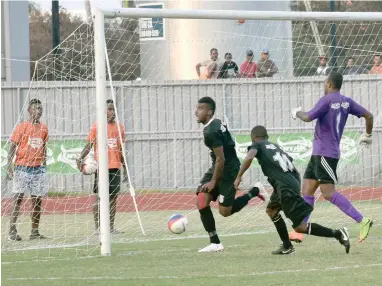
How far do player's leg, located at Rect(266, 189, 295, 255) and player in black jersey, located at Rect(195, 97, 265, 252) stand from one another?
570 millimetres

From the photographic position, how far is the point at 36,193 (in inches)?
608

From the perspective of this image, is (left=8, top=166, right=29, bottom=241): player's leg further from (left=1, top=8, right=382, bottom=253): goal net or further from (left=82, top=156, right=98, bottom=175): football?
(left=1, top=8, right=382, bottom=253): goal net

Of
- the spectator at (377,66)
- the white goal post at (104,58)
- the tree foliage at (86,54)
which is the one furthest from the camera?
the spectator at (377,66)

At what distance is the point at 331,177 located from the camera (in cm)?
1254

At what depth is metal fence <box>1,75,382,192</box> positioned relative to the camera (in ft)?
74.6

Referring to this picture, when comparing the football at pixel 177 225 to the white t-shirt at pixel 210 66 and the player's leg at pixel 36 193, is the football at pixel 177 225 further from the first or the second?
the white t-shirt at pixel 210 66

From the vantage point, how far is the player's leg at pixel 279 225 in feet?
39.4

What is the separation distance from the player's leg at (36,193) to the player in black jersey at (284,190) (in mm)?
4275

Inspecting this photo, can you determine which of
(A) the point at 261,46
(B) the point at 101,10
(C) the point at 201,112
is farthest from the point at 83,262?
(A) the point at 261,46

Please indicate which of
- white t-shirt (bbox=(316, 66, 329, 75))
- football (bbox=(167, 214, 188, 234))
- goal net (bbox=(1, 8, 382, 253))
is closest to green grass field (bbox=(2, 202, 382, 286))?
football (bbox=(167, 214, 188, 234))

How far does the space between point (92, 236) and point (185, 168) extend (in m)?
8.46

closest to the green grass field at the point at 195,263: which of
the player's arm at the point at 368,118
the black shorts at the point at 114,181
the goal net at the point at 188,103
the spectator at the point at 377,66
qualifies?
the black shorts at the point at 114,181

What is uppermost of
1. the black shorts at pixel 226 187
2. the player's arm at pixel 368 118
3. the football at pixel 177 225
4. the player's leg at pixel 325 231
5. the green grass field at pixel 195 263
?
the player's arm at pixel 368 118

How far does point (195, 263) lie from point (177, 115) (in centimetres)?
1445
